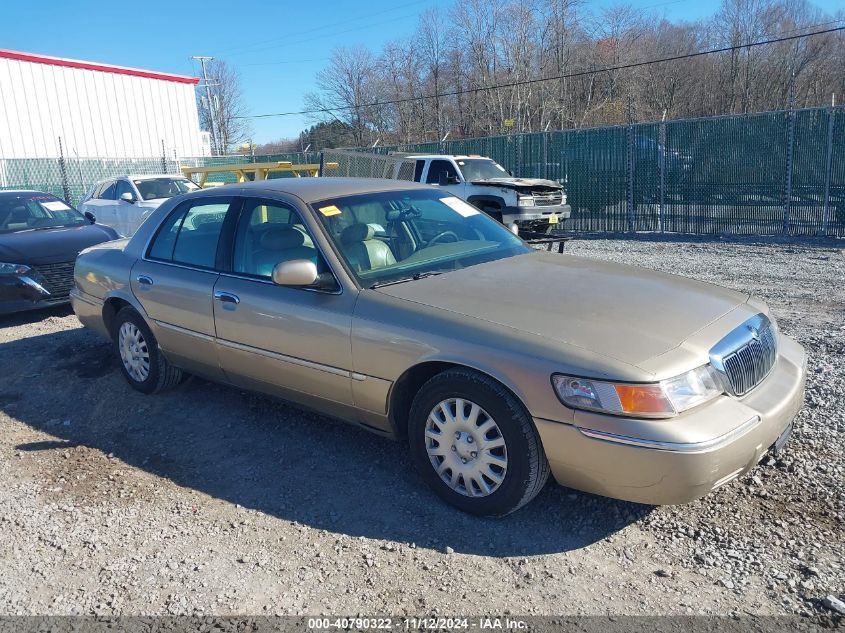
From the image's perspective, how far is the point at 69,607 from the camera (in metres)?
2.92

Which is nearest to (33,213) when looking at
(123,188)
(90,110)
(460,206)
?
(123,188)

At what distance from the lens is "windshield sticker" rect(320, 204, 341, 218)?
4195 millimetres

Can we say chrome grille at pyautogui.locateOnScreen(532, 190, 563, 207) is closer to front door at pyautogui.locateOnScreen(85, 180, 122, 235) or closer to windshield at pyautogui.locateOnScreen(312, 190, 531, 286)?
front door at pyautogui.locateOnScreen(85, 180, 122, 235)

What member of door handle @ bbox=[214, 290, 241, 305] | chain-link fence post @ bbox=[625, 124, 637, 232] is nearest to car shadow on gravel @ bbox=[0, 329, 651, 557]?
door handle @ bbox=[214, 290, 241, 305]

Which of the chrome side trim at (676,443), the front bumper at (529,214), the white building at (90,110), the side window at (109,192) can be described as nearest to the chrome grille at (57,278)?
the side window at (109,192)

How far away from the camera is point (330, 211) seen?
422 centimetres

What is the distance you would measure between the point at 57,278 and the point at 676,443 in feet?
24.6

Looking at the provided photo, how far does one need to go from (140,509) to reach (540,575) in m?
2.18

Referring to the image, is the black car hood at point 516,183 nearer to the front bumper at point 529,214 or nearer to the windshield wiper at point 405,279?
the front bumper at point 529,214

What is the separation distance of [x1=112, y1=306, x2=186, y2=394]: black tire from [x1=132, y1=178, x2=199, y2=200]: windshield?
8.95m

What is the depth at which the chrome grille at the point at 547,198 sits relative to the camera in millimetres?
13727

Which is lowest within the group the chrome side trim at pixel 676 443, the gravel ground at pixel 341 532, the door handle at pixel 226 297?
the gravel ground at pixel 341 532

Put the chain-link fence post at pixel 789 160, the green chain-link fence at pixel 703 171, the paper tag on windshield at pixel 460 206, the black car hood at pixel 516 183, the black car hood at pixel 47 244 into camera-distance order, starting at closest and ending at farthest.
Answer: the paper tag on windshield at pixel 460 206, the black car hood at pixel 47 244, the green chain-link fence at pixel 703 171, the chain-link fence post at pixel 789 160, the black car hood at pixel 516 183

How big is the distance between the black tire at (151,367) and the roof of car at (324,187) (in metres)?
1.20
